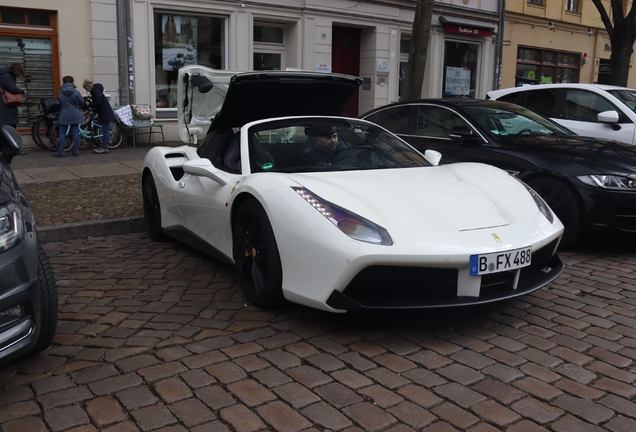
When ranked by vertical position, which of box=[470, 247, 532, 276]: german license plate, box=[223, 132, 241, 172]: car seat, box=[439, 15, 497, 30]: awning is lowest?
box=[470, 247, 532, 276]: german license plate

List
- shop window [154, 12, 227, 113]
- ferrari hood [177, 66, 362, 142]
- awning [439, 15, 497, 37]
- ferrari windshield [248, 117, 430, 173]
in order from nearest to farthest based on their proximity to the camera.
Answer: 1. ferrari windshield [248, 117, 430, 173]
2. ferrari hood [177, 66, 362, 142]
3. shop window [154, 12, 227, 113]
4. awning [439, 15, 497, 37]

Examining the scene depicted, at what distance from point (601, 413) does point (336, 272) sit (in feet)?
4.66

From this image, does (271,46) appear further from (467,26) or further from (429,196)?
(429,196)

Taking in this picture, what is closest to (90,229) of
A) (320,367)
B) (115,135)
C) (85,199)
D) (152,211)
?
(152,211)

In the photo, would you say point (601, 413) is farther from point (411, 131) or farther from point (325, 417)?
point (411, 131)

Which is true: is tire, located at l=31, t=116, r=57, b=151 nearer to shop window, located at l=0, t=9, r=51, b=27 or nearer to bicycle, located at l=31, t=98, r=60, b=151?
bicycle, located at l=31, t=98, r=60, b=151

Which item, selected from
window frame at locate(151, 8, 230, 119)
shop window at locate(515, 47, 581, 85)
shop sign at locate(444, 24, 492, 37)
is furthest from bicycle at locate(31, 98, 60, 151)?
shop window at locate(515, 47, 581, 85)

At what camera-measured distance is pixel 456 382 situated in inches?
125

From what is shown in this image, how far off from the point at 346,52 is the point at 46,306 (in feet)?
51.2

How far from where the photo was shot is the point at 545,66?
23422 mm

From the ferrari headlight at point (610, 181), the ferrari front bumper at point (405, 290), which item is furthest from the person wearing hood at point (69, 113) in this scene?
the ferrari front bumper at point (405, 290)

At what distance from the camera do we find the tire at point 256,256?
393 cm

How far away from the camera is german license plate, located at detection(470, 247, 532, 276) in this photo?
3.54 metres

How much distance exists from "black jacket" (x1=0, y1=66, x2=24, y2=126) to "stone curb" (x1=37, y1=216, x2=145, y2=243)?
233 inches
